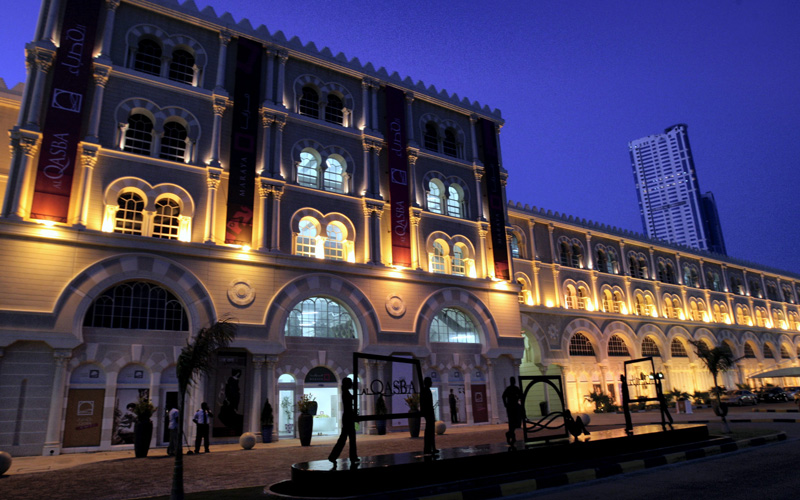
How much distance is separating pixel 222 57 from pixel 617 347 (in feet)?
117

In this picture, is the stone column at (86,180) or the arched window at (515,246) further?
the arched window at (515,246)

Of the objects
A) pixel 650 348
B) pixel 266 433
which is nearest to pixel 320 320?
pixel 266 433

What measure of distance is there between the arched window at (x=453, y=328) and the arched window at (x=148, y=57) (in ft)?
62.0

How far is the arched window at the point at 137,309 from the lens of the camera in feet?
69.3

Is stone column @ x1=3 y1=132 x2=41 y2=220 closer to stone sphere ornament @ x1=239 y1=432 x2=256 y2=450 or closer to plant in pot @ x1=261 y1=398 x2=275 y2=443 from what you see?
stone sphere ornament @ x1=239 y1=432 x2=256 y2=450

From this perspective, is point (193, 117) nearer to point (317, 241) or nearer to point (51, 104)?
point (51, 104)

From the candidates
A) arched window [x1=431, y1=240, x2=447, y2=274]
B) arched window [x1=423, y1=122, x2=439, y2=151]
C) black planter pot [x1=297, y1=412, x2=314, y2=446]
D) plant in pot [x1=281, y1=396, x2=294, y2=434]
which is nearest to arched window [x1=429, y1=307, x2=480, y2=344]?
arched window [x1=431, y1=240, x2=447, y2=274]

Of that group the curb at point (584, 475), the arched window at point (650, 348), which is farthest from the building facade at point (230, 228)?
the curb at point (584, 475)

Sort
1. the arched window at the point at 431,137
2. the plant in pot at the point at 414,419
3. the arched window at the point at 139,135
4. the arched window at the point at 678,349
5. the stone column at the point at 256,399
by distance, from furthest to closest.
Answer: the arched window at the point at 678,349 → the arched window at the point at 431,137 → the arched window at the point at 139,135 → the plant in pot at the point at 414,419 → the stone column at the point at 256,399

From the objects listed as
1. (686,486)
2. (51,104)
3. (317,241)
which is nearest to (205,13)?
(51,104)

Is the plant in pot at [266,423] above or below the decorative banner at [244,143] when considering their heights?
below

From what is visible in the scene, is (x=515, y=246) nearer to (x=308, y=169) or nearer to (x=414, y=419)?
(x=308, y=169)

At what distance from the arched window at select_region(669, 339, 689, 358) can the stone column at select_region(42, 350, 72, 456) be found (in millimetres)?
45372

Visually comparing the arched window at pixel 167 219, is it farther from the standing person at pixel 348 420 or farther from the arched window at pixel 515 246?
the arched window at pixel 515 246
